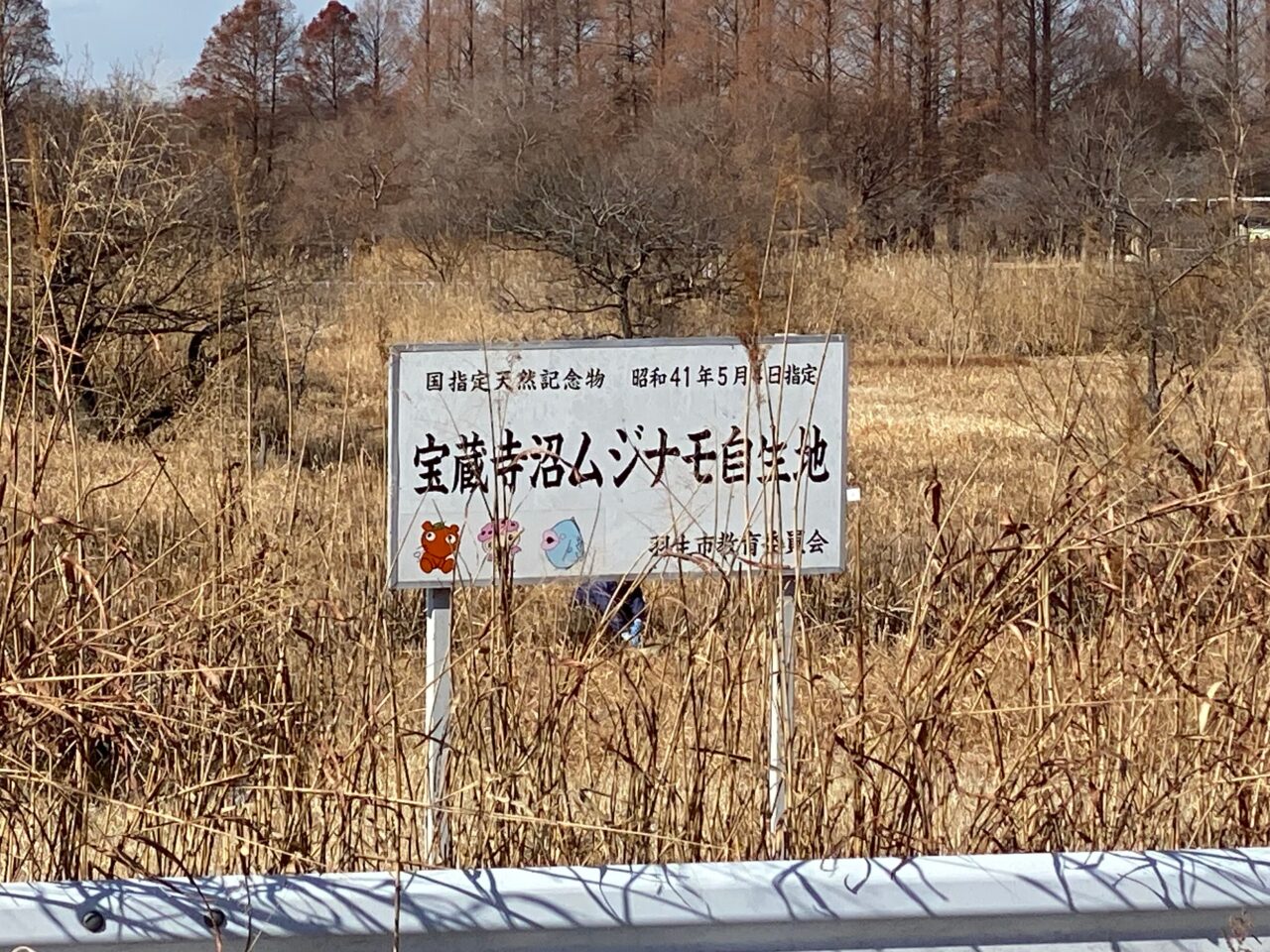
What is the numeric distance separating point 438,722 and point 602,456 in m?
0.78

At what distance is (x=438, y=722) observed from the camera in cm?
319

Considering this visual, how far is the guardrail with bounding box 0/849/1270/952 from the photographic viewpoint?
2488mm

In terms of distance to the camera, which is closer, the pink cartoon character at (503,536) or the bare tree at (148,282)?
the pink cartoon character at (503,536)

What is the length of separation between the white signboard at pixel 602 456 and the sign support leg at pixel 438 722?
0.07m

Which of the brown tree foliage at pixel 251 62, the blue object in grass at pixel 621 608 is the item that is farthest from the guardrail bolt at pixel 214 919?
the brown tree foliage at pixel 251 62

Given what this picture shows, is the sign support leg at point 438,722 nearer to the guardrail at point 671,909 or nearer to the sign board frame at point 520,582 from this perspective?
the sign board frame at point 520,582

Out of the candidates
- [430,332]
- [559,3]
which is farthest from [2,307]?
[559,3]

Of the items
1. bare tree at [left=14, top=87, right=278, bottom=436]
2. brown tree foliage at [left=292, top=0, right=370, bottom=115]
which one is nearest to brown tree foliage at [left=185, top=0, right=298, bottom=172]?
brown tree foliage at [left=292, top=0, right=370, bottom=115]

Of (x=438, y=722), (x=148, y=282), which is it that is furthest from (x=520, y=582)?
(x=148, y=282)

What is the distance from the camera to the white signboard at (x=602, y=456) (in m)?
3.60

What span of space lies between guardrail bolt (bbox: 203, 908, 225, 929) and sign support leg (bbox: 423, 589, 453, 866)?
36cm

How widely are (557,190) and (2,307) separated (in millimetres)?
6787

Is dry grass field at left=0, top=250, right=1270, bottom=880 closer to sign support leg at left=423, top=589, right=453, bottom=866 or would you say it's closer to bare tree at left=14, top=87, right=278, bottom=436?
sign support leg at left=423, top=589, right=453, bottom=866

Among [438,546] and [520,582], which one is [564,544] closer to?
[520,582]
